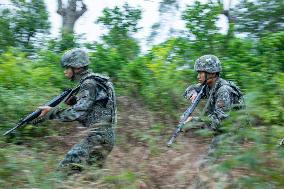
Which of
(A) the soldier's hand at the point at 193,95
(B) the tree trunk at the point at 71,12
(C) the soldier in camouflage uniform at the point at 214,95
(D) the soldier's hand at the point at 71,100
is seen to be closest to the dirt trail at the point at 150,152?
(C) the soldier in camouflage uniform at the point at 214,95

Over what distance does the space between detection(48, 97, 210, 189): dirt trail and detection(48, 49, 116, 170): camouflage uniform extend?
0.16 metres

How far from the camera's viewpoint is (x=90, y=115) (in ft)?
19.9

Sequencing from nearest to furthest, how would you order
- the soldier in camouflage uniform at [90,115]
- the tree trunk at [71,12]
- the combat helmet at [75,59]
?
the soldier in camouflage uniform at [90,115] < the combat helmet at [75,59] < the tree trunk at [71,12]

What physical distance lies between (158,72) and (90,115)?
11.0ft

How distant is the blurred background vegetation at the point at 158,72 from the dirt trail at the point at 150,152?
23 centimetres

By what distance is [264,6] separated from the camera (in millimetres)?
12945

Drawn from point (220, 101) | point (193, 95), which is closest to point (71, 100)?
point (193, 95)

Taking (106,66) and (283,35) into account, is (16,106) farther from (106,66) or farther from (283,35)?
(283,35)

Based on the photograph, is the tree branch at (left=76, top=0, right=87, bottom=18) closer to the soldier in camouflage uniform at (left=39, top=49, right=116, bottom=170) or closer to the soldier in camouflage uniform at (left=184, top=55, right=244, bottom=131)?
the soldier in camouflage uniform at (left=184, top=55, right=244, bottom=131)

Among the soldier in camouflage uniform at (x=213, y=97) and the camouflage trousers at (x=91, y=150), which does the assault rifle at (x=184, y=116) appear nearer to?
the soldier in camouflage uniform at (x=213, y=97)

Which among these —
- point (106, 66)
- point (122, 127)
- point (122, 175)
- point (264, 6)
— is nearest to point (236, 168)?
point (122, 175)

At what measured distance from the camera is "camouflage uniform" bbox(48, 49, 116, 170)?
232 inches

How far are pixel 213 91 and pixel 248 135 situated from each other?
2.11 m

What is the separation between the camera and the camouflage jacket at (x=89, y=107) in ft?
19.4
